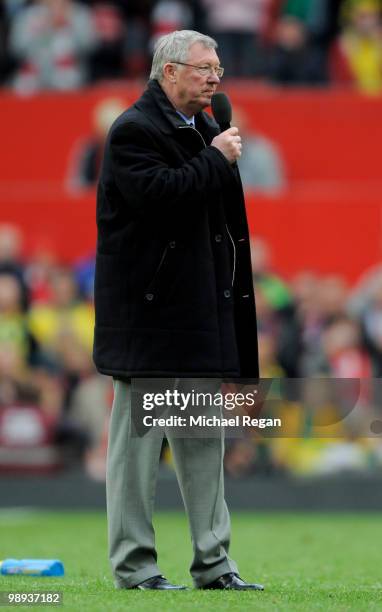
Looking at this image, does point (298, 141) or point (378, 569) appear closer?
point (378, 569)

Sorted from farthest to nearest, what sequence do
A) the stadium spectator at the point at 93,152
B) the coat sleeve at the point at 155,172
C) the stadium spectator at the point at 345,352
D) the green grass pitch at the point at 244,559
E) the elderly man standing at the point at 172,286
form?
the stadium spectator at the point at 93,152 < the stadium spectator at the point at 345,352 < the elderly man standing at the point at 172,286 < the coat sleeve at the point at 155,172 < the green grass pitch at the point at 244,559

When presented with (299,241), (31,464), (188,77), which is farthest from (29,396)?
(188,77)

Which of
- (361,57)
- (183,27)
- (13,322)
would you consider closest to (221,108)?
(13,322)

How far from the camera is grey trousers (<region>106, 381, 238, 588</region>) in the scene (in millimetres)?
6836

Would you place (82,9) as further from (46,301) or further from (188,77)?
(188,77)

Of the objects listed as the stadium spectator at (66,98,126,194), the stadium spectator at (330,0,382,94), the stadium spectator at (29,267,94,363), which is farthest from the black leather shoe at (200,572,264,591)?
the stadium spectator at (330,0,382,94)

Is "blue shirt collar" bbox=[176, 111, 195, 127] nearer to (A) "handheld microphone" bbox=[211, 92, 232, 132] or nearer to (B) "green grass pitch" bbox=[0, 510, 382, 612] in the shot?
Answer: (A) "handheld microphone" bbox=[211, 92, 232, 132]

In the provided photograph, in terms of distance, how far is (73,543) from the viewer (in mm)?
10703

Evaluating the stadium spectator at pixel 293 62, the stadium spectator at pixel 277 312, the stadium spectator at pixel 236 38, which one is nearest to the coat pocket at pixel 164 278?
the stadium spectator at pixel 277 312

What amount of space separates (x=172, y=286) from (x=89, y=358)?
24.9 feet

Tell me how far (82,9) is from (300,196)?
3.59 meters

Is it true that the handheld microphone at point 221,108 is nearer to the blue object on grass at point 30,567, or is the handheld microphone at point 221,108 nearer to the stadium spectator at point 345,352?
the blue object on grass at point 30,567

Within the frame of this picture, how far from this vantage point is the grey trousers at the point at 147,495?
684cm

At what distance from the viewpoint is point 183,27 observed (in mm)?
17938
